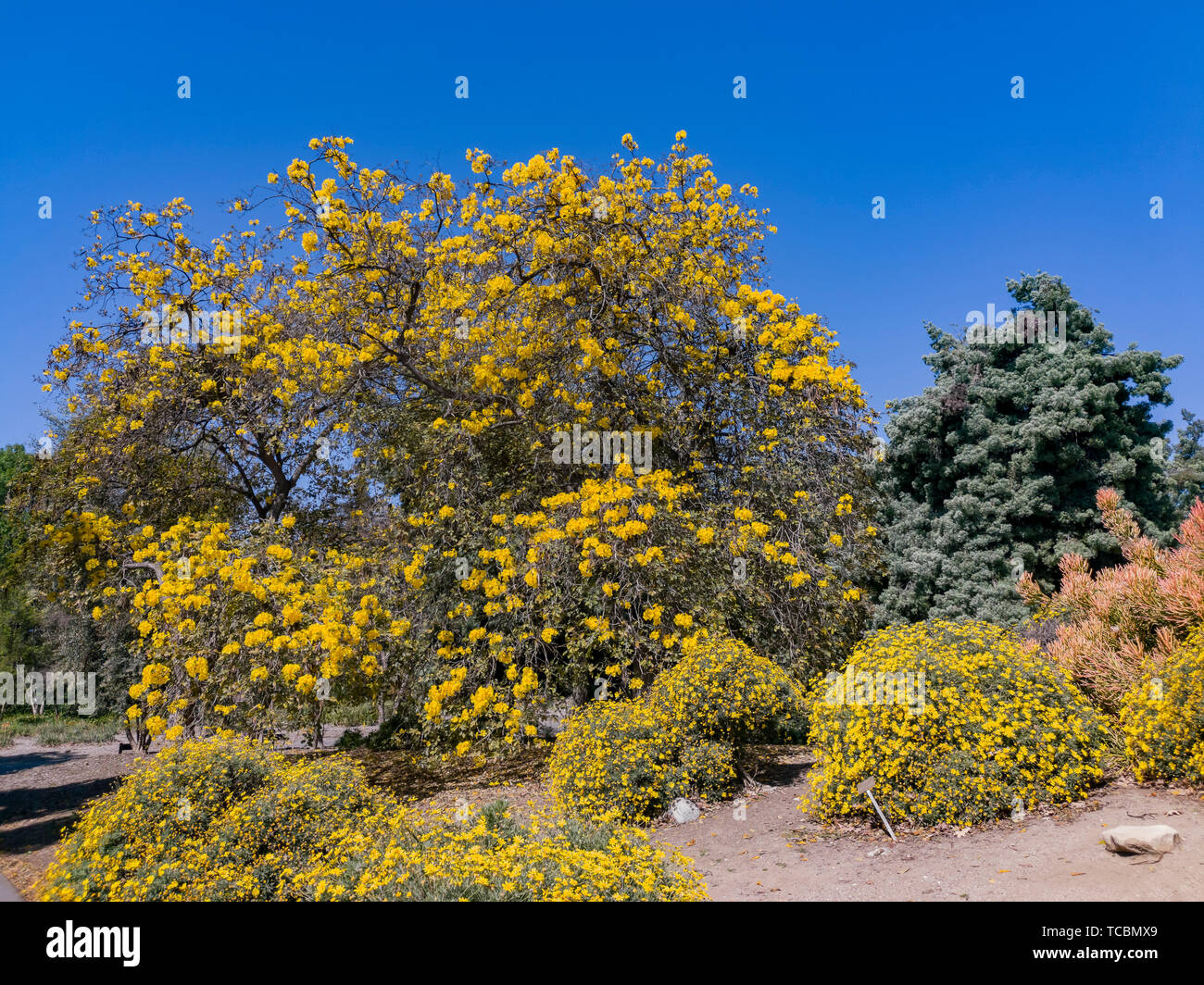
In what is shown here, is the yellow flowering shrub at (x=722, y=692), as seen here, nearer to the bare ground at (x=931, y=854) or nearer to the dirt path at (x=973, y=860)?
the bare ground at (x=931, y=854)

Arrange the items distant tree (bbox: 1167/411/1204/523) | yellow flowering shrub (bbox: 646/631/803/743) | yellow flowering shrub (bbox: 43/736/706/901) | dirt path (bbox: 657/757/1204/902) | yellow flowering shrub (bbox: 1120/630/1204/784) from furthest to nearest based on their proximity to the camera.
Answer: distant tree (bbox: 1167/411/1204/523) → yellow flowering shrub (bbox: 646/631/803/743) → yellow flowering shrub (bbox: 1120/630/1204/784) → dirt path (bbox: 657/757/1204/902) → yellow flowering shrub (bbox: 43/736/706/901)

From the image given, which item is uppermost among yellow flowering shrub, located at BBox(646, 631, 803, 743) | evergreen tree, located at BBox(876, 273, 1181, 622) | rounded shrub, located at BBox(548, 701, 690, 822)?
evergreen tree, located at BBox(876, 273, 1181, 622)

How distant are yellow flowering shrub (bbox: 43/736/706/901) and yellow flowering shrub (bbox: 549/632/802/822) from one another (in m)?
0.61

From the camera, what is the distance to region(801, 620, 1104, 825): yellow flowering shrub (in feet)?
17.5

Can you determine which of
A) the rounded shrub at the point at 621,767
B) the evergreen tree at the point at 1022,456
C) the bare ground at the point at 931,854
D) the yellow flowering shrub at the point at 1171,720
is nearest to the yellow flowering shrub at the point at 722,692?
the rounded shrub at the point at 621,767

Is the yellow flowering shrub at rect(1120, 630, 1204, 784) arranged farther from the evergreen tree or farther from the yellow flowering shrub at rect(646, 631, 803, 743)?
the evergreen tree

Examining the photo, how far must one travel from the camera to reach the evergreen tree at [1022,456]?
10250 millimetres

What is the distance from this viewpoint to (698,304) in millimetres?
9344

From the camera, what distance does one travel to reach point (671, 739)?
22.3 ft

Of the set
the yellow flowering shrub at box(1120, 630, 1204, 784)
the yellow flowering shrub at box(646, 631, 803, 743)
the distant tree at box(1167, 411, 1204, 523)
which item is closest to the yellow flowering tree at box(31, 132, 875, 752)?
the yellow flowering shrub at box(646, 631, 803, 743)

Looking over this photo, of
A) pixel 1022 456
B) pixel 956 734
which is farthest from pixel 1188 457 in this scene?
pixel 956 734

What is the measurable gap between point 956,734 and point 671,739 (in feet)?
7.77
